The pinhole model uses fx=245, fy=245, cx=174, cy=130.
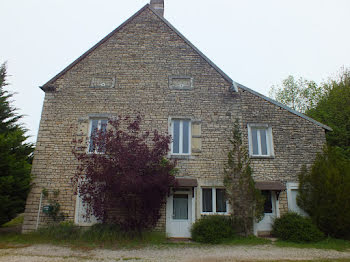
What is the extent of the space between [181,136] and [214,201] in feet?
9.67

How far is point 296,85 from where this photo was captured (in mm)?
26922

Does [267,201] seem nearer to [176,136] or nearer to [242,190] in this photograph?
[242,190]

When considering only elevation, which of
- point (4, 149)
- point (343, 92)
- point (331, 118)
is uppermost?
point (343, 92)

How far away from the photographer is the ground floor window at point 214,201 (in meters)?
9.59

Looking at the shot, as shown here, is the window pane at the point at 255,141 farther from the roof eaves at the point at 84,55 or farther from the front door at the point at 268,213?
the roof eaves at the point at 84,55

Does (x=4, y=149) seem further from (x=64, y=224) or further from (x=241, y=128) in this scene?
(x=241, y=128)

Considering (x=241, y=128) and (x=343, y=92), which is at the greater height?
(x=343, y=92)

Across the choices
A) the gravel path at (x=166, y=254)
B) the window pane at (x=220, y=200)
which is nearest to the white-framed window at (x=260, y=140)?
the window pane at (x=220, y=200)

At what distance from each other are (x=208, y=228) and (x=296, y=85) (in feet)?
77.5

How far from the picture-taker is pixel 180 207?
379 inches

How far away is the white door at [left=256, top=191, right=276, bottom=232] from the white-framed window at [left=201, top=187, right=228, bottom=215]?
61.7 inches

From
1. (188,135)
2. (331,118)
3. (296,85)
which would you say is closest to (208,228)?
(188,135)

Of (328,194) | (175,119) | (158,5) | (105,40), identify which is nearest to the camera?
(328,194)

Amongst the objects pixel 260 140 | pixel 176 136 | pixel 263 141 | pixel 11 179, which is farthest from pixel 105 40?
pixel 263 141
